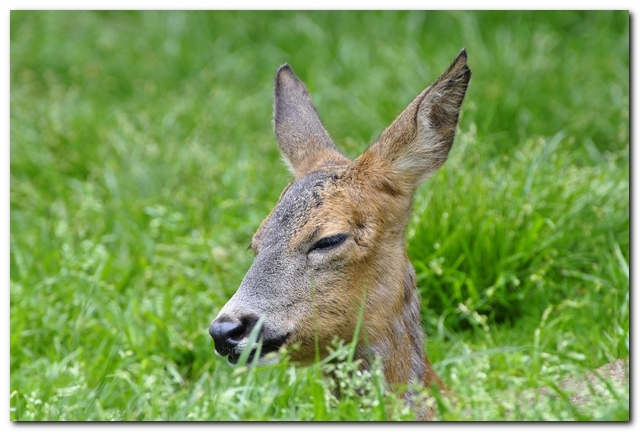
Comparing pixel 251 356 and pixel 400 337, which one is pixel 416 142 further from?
pixel 251 356

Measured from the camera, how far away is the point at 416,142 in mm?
4664

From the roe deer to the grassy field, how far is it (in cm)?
21

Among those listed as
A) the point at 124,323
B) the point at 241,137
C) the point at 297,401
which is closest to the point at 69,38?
the point at 241,137

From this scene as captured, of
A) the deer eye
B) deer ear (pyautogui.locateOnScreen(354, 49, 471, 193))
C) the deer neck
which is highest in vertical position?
deer ear (pyautogui.locateOnScreen(354, 49, 471, 193))

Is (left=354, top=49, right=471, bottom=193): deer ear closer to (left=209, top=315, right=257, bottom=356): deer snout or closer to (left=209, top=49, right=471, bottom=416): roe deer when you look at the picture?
(left=209, top=49, right=471, bottom=416): roe deer

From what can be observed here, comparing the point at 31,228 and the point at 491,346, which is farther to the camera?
the point at 31,228

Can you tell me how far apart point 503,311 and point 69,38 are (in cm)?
610

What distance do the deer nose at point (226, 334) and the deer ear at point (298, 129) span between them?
3.55ft

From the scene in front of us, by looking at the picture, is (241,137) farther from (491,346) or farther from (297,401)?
(297,401)

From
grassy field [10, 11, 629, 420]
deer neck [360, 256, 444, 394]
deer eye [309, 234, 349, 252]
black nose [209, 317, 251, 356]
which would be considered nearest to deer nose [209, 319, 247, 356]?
black nose [209, 317, 251, 356]

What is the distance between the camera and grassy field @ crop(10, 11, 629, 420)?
5160mm

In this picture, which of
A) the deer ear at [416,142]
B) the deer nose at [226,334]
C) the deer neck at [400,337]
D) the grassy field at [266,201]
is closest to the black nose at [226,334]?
the deer nose at [226,334]

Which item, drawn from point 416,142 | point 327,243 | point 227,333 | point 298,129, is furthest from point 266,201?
point 227,333

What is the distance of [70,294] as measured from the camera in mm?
6520
